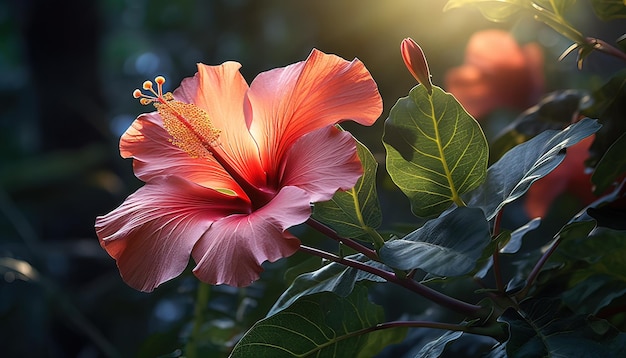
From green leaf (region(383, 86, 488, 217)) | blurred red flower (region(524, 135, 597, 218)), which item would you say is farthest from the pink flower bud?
blurred red flower (region(524, 135, 597, 218))

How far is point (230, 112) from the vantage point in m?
0.79

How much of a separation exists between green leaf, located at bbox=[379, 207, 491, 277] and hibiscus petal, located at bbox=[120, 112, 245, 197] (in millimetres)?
200

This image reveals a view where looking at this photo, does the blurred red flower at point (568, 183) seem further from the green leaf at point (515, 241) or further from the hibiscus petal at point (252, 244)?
the hibiscus petal at point (252, 244)

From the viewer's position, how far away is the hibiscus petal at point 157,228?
66 cm

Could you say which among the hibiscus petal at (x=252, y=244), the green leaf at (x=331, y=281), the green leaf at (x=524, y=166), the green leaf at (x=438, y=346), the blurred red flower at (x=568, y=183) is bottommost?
the blurred red flower at (x=568, y=183)

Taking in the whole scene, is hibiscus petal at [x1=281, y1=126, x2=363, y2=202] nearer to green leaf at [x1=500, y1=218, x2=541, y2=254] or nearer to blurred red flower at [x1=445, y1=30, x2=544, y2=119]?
green leaf at [x1=500, y1=218, x2=541, y2=254]

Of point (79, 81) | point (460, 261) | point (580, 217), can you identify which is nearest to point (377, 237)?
point (460, 261)

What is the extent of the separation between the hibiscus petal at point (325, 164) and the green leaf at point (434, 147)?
0.06m

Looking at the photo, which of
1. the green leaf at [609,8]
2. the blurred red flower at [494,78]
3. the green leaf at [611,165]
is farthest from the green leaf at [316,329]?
the blurred red flower at [494,78]

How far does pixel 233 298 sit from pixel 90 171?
1.69 metres

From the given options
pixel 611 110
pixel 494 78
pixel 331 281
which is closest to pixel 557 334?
pixel 331 281

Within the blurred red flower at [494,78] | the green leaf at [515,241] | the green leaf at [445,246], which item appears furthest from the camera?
the blurred red flower at [494,78]

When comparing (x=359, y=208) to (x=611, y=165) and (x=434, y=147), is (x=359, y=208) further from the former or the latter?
(x=611, y=165)

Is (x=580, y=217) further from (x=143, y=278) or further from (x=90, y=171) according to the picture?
(x=90, y=171)
